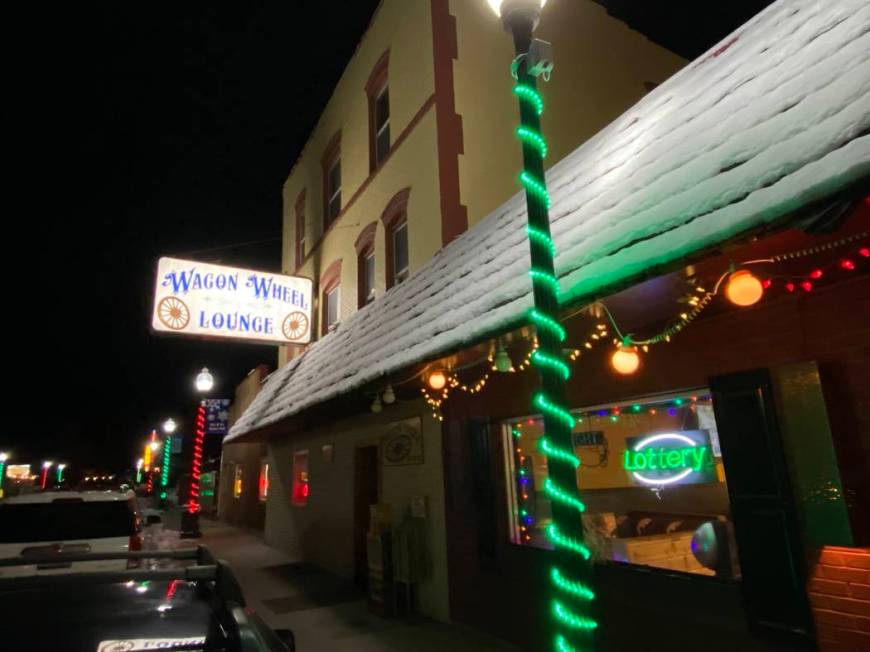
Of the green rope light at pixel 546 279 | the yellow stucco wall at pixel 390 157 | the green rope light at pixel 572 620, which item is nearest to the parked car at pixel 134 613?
the green rope light at pixel 572 620

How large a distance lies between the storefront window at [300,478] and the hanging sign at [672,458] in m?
9.93

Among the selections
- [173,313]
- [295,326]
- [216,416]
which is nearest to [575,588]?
[173,313]

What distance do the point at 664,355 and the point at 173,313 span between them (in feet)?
28.1

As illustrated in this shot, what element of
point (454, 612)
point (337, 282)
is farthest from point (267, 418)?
point (454, 612)

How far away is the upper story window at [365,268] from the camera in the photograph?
11883mm

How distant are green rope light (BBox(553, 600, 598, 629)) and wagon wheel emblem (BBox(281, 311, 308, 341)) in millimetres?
9271

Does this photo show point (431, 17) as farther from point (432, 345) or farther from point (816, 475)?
point (816, 475)

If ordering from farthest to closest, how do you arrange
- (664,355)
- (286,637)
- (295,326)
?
(295,326)
(664,355)
(286,637)

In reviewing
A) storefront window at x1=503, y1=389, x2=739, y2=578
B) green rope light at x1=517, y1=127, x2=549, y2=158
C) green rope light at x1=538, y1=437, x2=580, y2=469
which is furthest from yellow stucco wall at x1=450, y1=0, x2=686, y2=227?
green rope light at x1=538, y1=437, x2=580, y2=469

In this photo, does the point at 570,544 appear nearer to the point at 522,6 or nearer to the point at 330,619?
the point at 522,6

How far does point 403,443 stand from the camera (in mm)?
9367

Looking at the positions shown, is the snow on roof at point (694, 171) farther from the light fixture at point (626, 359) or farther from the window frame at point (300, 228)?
the window frame at point (300, 228)

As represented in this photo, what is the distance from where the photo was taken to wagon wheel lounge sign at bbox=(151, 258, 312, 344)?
10.4m

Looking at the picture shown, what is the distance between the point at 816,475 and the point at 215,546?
17048 millimetres
